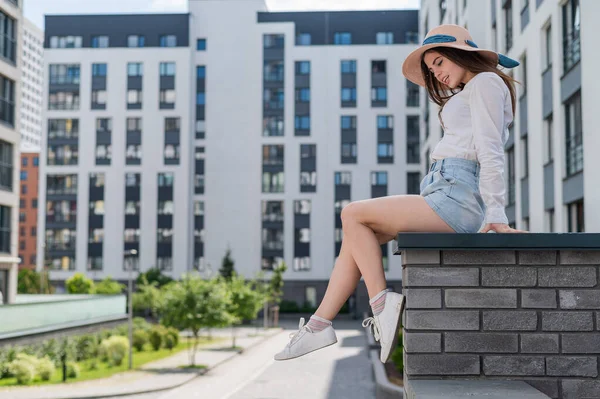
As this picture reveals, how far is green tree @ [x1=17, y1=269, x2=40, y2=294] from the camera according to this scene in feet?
254

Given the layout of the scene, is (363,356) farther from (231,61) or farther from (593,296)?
(231,61)

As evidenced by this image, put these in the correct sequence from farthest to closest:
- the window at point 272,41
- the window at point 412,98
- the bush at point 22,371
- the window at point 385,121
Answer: the window at point 272,41 < the window at point 385,121 < the window at point 412,98 < the bush at point 22,371

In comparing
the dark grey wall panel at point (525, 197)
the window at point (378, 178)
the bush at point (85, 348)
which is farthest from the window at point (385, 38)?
the bush at point (85, 348)

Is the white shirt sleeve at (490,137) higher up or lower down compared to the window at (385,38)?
lower down

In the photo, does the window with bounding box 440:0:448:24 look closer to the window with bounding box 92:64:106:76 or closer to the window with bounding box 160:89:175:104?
the window with bounding box 160:89:175:104

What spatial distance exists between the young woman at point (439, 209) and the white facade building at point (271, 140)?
64706 millimetres

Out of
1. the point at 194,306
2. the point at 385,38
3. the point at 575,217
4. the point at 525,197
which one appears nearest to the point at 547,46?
the point at 525,197

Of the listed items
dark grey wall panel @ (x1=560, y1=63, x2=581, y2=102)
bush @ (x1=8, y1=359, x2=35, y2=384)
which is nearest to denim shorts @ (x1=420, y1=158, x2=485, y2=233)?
→ dark grey wall panel @ (x1=560, y1=63, x2=581, y2=102)

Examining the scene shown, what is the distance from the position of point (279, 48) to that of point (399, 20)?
426 inches

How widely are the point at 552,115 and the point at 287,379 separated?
12175mm

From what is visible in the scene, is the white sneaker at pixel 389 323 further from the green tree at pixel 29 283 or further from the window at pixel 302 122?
the green tree at pixel 29 283

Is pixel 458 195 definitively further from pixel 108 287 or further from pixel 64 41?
pixel 64 41

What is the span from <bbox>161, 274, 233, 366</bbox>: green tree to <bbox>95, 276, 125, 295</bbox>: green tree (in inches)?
1189

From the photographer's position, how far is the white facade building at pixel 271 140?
70.0m
